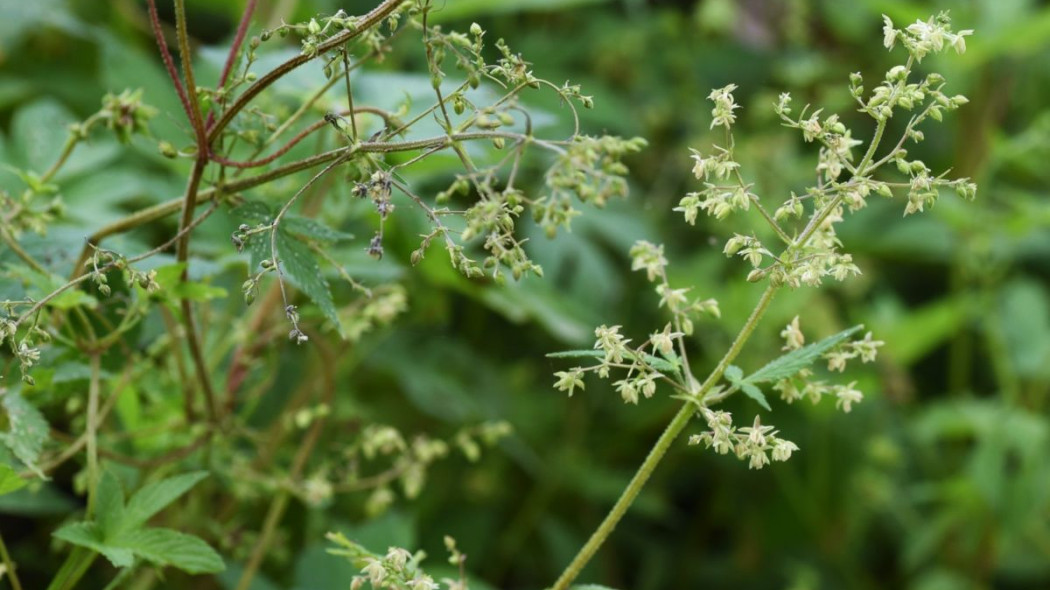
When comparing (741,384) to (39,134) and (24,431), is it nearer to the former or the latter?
(24,431)

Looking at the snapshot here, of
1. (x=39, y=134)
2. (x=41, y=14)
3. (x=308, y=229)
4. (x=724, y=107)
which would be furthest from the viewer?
(x=41, y=14)

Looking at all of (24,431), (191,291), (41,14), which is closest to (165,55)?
(191,291)

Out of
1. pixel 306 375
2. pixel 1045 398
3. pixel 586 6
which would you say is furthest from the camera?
pixel 586 6

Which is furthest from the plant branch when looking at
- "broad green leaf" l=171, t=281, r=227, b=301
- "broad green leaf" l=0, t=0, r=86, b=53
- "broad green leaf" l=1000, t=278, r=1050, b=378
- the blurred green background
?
→ "broad green leaf" l=1000, t=278, r=1050, b=378

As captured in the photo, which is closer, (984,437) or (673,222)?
(984,437)

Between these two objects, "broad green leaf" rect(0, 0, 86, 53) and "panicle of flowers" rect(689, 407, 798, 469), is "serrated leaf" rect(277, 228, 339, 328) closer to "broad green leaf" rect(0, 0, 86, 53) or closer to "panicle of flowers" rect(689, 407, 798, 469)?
"panicle of flowers" rect(689, 407, 798, 469)

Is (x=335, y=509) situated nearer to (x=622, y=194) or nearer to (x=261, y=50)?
(x=261, y=50)

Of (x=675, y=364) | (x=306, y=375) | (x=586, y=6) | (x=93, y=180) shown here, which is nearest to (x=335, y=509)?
(x=306, y=375)
